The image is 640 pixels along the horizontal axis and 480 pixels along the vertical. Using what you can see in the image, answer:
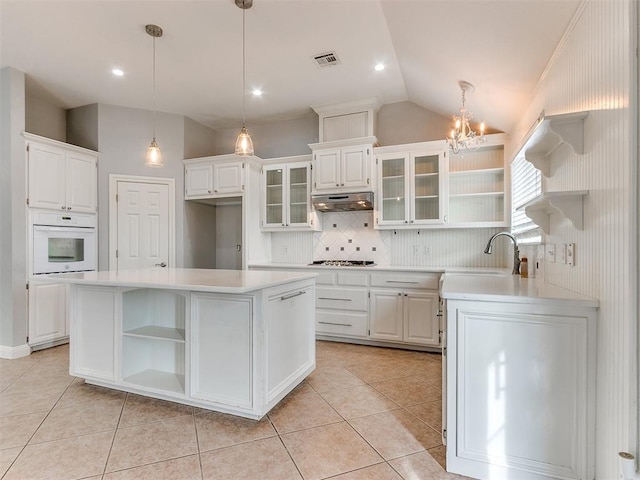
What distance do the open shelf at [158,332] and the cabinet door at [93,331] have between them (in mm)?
168

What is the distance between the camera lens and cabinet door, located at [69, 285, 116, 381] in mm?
2615

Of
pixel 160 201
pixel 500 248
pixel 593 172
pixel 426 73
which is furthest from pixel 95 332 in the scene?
→ pixel 500 248

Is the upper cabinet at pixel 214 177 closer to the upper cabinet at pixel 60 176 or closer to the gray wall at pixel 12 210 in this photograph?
the upper cabinet at pixel 60 176

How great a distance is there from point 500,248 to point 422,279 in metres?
1.05

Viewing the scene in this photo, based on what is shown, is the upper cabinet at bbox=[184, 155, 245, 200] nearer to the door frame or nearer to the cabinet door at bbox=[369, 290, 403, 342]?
the door frame

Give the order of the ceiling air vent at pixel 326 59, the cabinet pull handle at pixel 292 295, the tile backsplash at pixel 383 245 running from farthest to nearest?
the tile backsplash at pixel 383 245
the ceiling air vent at pixel 326 59
the cabinet pull handle at pixel 292 295

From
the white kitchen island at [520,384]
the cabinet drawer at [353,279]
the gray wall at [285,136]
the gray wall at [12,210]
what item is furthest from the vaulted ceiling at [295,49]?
the cabinet drawer at [353,279]

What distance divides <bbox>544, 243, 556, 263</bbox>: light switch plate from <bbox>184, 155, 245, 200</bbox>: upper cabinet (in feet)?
11.1

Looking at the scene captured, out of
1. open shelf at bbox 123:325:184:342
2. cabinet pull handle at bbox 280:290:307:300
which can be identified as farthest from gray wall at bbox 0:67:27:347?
cabinet pull handle at bbox 280:290:307:300

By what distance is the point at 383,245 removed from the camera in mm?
4418

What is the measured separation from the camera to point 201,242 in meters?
5.07

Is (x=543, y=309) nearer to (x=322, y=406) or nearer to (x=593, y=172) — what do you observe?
(x=593, y=172)

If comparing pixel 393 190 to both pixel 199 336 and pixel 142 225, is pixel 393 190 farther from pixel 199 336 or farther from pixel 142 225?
pixel 142 225

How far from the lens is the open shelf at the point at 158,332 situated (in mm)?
2523
